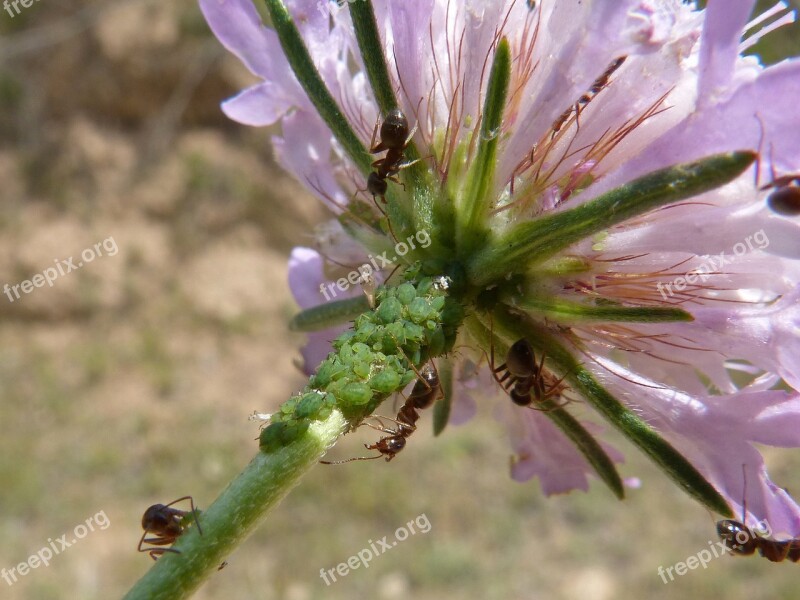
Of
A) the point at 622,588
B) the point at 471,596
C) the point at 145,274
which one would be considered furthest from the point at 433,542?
the point at 145,274

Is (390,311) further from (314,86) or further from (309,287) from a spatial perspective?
(309,287)

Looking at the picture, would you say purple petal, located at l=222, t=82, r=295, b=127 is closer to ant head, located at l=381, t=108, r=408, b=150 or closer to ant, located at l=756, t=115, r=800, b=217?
ant head, located at l=381, t=108, r=408, b=150

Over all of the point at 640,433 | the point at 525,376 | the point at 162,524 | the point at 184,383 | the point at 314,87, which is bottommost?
the point at 640,433

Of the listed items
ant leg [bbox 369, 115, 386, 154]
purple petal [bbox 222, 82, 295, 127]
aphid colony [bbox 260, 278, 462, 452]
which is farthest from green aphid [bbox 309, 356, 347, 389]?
purple petal [bbox 222, 82, 295, 127]

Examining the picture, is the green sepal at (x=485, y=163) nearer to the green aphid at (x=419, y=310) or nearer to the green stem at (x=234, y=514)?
the green aphid at (x=419, y=310)

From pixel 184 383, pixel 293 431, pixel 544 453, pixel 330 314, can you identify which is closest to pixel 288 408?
pixel 293 431

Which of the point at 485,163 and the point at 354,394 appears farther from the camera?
the point at 485,163
